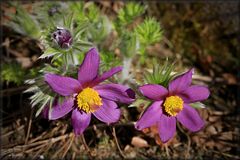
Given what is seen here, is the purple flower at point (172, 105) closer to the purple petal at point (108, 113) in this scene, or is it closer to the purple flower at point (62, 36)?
the purple petal at point (108, 113)

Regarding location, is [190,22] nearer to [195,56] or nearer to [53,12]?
[195,56]

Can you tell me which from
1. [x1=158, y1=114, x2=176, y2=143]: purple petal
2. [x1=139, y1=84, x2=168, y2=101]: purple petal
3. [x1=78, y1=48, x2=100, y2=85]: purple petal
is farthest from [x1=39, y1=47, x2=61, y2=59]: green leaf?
[x1=158, y1=114, x2=176, y2=143]: purple petal

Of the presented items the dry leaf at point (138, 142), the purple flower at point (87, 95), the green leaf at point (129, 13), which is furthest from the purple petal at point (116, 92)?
the green leaf at point (129, 13)

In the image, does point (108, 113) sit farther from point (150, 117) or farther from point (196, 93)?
point (196, 93)

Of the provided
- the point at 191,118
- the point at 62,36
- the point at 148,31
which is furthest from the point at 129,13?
the point at 191,118

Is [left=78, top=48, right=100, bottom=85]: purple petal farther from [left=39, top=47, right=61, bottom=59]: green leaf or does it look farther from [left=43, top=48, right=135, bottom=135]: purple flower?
[left=39, top=47, right=61, bottom=59]: green leaf

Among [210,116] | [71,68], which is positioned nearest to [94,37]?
[71,68]
